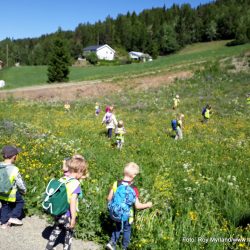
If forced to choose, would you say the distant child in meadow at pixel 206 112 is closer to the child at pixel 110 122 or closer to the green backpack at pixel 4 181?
the child at pixel 110 122

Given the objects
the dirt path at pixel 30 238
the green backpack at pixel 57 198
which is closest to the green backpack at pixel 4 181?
the dirt path at pixel 30 238

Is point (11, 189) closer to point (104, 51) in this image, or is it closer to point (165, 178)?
point (165, 178)

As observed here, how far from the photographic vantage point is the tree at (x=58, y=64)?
59.8 metres

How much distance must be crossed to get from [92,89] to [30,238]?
40258 mm

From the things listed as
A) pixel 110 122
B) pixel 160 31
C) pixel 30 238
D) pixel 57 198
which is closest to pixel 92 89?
pixel 110 122

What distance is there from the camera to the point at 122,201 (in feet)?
18.7

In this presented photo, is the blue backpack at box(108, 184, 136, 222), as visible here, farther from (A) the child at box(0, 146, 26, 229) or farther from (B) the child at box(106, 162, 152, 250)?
(A) the child at box(0, 146, 26, 229)

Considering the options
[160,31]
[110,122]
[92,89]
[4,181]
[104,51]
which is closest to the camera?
[4,181]

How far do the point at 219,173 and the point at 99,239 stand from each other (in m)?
5.37

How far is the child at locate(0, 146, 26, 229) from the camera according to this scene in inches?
253

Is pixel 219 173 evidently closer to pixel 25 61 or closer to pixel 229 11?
pixel 229 11

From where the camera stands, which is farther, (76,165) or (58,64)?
(58,64)

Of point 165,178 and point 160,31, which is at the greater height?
point 160,31

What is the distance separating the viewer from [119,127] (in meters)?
15.5
